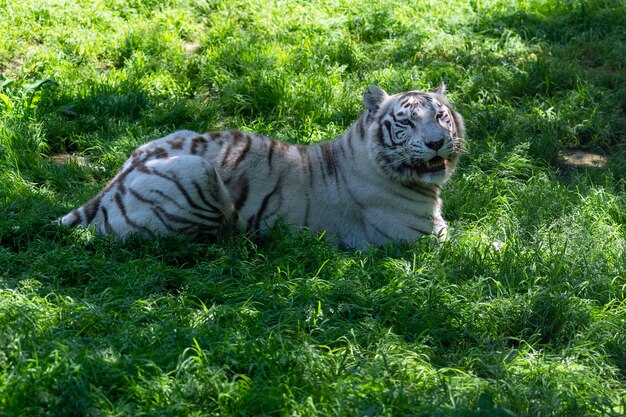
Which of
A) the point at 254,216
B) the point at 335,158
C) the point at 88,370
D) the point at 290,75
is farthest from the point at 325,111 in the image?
the point at 88,370

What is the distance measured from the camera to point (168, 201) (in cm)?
617

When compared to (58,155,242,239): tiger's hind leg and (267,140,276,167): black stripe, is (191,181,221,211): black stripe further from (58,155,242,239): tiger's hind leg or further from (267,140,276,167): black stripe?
(267,140,276,167): black stripe

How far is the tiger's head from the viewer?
650 cm

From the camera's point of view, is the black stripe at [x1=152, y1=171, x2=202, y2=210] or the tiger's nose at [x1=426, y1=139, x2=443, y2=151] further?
the tiger's nose at [x1=426, y1=139, x2=443, y2=151]

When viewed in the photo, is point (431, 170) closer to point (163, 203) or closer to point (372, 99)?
point (372, 99)

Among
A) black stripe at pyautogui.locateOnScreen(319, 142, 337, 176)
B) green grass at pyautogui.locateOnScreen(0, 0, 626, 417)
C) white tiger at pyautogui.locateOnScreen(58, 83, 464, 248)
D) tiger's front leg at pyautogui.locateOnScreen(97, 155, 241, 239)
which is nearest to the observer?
green grass at pyautogui.locateOnScreen(0, 0, 626, 417)

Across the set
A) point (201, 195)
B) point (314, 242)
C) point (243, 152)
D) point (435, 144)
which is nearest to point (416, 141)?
point (435, 144)

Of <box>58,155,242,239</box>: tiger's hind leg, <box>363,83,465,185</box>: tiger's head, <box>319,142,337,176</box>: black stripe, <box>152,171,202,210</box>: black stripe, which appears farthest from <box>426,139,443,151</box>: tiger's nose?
<box>152,171,202,210</box>: black stripe

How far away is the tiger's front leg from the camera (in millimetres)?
6160

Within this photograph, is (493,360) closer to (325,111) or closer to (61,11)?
(325,111)

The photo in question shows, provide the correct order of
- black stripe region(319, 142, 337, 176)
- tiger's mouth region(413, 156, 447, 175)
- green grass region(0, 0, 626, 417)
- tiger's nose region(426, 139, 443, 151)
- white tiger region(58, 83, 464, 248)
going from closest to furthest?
green grass region(0, 0, 626, 417) → white tiger region(58, 83, 464, 248) → tiger's nose region(426, 139, 443, 151) → tiger's mouth region(413, 156, 447, 175) → black stripe region(319, 142, 337, 176)

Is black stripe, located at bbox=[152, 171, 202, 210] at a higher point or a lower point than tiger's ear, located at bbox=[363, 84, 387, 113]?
lower

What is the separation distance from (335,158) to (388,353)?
86.8 inches

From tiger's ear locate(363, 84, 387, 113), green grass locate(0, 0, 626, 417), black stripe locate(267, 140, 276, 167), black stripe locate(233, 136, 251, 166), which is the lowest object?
green grass locate(0, 0, 626, 417)
